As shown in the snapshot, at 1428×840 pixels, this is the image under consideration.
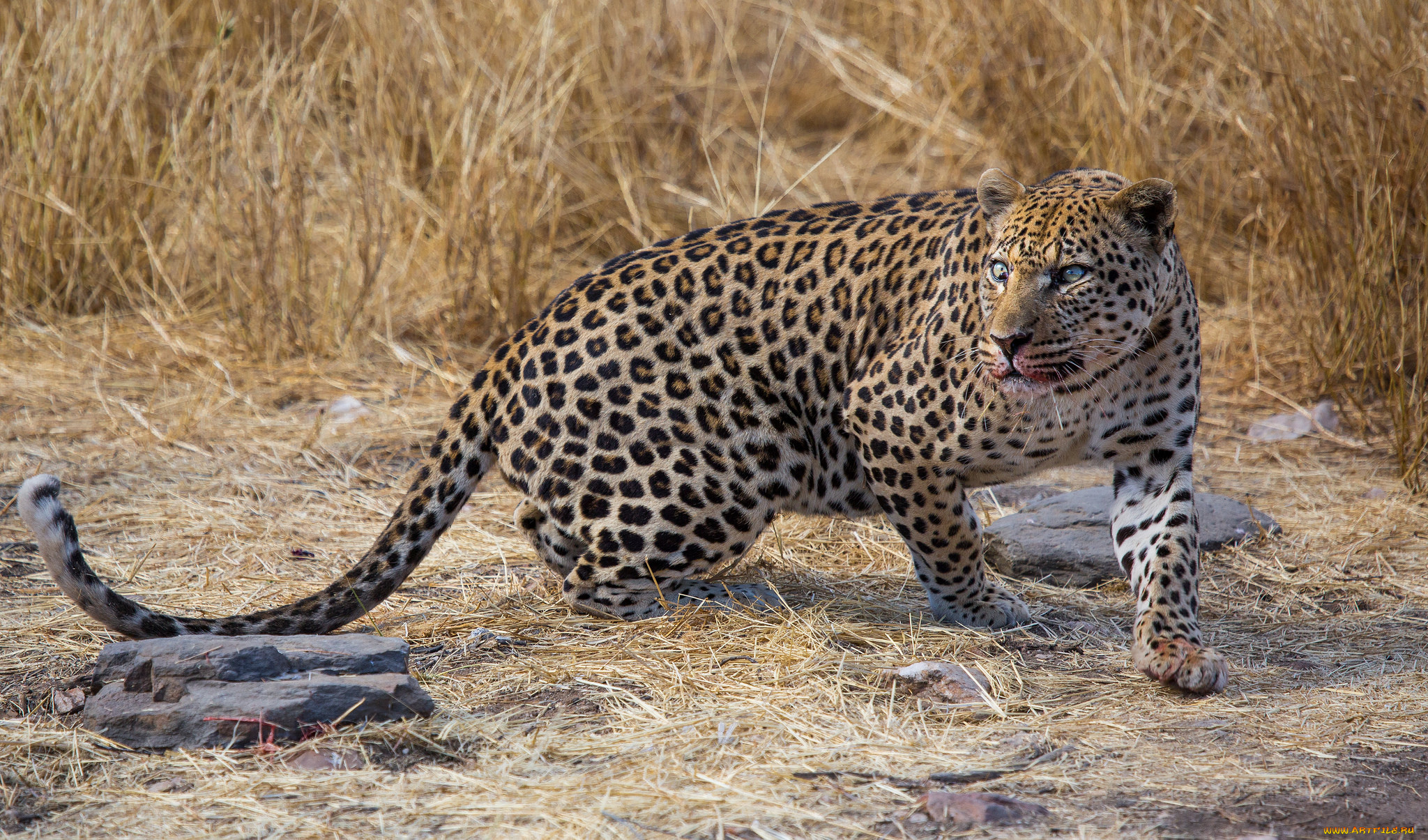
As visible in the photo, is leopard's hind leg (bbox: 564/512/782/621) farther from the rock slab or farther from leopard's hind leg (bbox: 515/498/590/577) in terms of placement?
the rock slab

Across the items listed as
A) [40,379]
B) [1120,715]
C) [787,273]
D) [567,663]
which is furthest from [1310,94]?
[40,379]

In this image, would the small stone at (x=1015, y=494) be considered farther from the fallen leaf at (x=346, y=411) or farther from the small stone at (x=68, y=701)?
the small stone at (x=68, y=701)

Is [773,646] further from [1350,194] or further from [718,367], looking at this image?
[1350,194]

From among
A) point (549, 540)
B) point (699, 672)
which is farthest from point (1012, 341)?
point (549, 540)

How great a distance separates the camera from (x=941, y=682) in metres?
4.25

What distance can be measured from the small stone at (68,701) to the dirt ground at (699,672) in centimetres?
4

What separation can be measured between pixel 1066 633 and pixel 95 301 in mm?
6454

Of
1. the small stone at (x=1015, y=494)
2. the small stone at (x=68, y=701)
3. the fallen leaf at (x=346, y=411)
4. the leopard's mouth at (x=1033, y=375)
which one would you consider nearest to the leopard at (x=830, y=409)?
the leopard's mouth at (x=1033, y=375)

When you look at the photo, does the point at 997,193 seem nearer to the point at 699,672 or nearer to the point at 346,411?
the point at 699,672

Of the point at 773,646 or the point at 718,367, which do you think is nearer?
the point at 773,646

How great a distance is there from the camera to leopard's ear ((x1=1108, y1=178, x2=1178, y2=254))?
13.7 feet

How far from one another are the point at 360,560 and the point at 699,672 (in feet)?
4.17

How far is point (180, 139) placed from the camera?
8242 mm

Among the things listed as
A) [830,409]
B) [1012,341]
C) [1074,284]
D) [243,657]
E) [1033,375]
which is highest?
[1074,284]
